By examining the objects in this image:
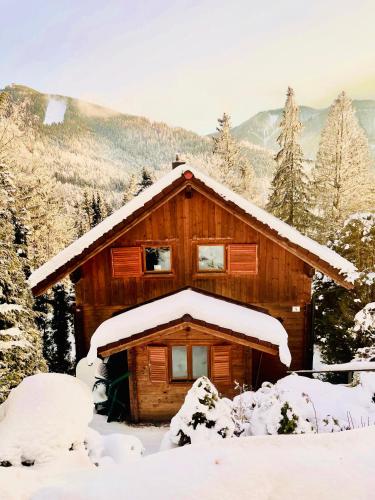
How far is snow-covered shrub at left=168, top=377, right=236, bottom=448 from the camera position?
6406 mm

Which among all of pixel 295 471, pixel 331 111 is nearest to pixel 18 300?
pixel 295 471

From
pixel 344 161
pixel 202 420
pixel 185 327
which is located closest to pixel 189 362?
pixel 185 327

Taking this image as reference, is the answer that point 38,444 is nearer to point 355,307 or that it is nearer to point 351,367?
point 351,367

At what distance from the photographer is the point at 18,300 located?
38.5 feet

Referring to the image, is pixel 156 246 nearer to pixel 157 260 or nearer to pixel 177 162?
pixel 157 260

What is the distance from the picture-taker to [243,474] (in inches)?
94.5

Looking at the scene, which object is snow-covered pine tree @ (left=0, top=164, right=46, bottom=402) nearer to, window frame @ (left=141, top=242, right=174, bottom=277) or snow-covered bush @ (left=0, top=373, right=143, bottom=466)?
window frame @ (left=141, top=242, right=174, bottom=277)

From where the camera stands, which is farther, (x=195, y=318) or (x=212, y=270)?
(x=212, y=270)

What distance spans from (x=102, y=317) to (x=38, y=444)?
10.3 meters

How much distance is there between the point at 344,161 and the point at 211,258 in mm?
18261

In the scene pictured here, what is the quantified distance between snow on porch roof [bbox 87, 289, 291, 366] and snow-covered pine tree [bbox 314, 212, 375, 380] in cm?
417

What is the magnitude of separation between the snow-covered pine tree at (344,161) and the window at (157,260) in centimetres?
1629

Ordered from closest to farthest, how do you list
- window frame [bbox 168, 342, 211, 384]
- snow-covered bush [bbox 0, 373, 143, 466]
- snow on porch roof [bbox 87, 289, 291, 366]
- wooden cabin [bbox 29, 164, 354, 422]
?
snow-covered bush [bbox 0, 373, 143, 466], snow on porch roof [bbox 87, 289, 291, 366], wooden cabin [bbox 29, 164, 354, 422], window frame [bbox 168, 342, 211, 384]

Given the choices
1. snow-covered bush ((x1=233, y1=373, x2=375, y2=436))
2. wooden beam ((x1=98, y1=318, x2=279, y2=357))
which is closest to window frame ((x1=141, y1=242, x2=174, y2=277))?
wooden beam ((x1=98, y1=318, x2=279, y2=357))
